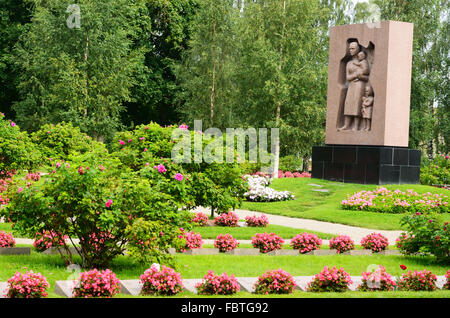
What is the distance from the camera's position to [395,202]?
1947 cm

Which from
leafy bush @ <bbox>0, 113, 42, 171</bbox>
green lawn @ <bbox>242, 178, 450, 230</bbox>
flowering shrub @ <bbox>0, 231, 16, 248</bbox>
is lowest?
green lawn @ <bbox>242, 178, 450, 230</bbox>

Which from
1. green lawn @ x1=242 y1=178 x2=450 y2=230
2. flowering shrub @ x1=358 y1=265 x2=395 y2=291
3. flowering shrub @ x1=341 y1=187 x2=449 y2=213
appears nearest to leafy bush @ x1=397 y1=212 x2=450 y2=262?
flowering shrub @ x1=358 y1=265 x2=395 y2=291

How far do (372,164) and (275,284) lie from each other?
51.0ft

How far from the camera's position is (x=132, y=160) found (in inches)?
572

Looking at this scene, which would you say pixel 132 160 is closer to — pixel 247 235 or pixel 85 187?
pixel 247 235

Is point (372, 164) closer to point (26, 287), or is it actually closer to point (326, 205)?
point (326, 205)

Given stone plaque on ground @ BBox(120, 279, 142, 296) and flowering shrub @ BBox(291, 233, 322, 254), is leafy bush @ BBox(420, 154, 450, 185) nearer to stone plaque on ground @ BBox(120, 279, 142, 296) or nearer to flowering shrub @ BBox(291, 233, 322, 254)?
flowering shrub @ BBox(291, 233, 322, 254)

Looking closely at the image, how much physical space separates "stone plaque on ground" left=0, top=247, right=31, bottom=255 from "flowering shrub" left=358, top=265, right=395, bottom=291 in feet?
17.6

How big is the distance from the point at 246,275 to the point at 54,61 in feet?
77.1

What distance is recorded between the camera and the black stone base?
2222cm

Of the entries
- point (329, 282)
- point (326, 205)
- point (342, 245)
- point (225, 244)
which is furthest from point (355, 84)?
point (329, 282)

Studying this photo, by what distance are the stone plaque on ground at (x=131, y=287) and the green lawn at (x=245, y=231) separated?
594 centimetres

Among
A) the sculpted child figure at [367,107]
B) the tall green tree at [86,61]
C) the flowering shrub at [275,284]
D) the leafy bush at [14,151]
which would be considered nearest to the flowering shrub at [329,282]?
the flowering shrub at [275,284]

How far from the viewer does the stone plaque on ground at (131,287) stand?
24.4 feet
